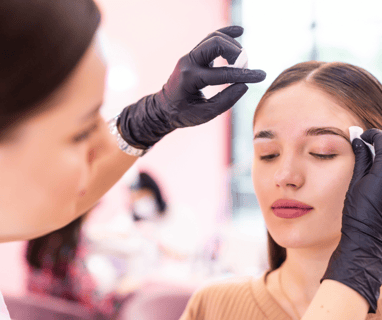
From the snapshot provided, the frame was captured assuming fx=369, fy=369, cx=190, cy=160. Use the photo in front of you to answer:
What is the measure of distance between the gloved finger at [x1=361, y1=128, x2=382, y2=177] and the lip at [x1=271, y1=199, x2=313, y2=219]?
0.66 ft

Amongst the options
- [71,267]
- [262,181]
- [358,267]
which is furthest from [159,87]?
[358,267]

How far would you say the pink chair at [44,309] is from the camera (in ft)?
8.38

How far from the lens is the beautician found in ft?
2.23

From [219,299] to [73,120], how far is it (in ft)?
2.24

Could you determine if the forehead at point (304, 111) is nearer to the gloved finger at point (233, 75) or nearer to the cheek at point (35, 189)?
the gloved finger at point (233, 75)

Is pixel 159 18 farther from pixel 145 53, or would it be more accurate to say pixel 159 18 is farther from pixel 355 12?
pixel 355 12

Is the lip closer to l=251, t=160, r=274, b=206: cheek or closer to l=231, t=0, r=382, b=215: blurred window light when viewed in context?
l=251, t=160, r=274, b=206: cheek

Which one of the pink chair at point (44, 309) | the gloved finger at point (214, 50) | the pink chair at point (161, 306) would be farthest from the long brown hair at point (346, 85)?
the pink chair at point (44, 309)

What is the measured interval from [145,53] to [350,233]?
11.8 ft

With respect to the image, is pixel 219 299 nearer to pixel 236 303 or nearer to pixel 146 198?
pixel 236 303

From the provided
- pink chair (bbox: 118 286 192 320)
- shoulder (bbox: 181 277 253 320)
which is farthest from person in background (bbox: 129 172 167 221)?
shoulder (bbox: 181 277 253 320)

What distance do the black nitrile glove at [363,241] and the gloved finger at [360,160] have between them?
0.02 m

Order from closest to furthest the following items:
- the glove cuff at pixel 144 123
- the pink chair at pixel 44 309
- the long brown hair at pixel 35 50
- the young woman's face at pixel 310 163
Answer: the long brown hair at pixel 35 50
the young woman's face at pixel 310 163
the glove cuff at pixel 144 123
the pink chair at pixel 44 309

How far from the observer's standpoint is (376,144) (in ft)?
2.49
